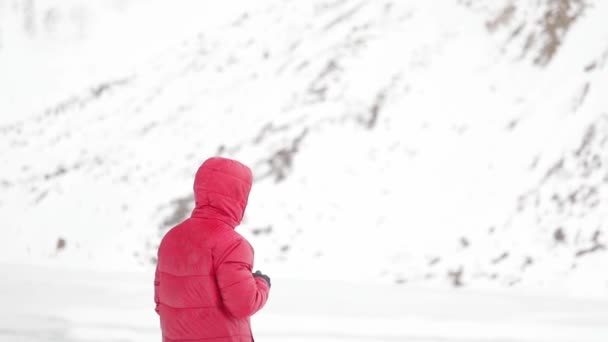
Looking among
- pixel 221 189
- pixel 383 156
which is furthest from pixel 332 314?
pixel 383 156

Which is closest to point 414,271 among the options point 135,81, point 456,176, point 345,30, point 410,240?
point 410,240

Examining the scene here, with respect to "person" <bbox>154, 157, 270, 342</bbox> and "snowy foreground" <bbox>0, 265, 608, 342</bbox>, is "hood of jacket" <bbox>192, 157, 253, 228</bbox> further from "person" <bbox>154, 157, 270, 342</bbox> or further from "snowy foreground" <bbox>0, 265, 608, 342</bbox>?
"snowy foreground" <bbox>0, 265, 608, 342</bbox>

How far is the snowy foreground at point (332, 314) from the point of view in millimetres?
4812

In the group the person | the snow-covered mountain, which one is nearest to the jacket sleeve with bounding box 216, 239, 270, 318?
the person

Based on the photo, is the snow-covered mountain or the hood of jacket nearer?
the hood of jacket

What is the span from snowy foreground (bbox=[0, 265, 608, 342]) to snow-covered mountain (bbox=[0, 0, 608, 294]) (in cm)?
154

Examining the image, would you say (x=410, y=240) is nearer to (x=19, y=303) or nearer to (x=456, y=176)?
(x=456, y=176)

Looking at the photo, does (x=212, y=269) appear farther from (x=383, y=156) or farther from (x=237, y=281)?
(x=383, y=156)

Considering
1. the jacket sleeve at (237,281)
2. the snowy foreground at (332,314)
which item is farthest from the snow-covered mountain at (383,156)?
the jacket sleeve at (237,281)

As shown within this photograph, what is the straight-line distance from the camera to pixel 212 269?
88.0 inches

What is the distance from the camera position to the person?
7.30 ft

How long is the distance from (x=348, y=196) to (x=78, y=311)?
229 inches

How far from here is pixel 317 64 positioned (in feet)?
46.2

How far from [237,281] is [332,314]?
3586 mm
